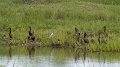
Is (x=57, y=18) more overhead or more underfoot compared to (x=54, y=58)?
more underfoot

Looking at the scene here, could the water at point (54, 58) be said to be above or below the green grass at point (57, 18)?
above

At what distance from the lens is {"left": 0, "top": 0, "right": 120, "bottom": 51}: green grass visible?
45053mm

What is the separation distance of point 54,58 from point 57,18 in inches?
715

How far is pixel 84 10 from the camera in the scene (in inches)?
2191

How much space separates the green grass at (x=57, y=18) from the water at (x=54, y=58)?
2.83 m

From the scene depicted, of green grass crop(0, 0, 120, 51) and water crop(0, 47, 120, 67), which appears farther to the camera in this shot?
green grass crop(0, 0, 120, 51)

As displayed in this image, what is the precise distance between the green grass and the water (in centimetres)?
283

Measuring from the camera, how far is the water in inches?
1300

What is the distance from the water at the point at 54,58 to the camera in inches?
1300

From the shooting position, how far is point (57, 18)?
53406 mm

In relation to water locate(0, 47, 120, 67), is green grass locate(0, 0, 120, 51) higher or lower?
lower

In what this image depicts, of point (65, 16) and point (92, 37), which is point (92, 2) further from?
point (92, 37)

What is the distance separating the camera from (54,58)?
116 feet

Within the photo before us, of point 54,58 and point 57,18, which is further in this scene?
point 57,18
